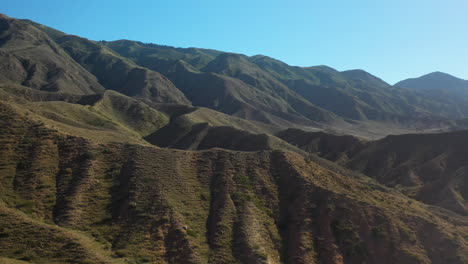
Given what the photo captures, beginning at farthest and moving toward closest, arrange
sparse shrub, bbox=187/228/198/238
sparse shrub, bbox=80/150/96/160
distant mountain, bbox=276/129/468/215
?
1. distant mountain, bbox=276/129/468/215
2. sparse shrub, bbox=80/150/96/160
3. sparse shrub, bbox=187/228/198/238

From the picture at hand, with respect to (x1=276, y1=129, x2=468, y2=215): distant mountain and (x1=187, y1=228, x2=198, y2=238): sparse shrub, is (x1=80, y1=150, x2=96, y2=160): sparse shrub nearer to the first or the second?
(x1=187, y1=228, x2=198, y2=238): sparse shrub

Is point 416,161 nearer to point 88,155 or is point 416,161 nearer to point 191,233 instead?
point 191,233

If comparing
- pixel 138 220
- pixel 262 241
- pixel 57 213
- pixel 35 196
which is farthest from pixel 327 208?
pixel 35 196

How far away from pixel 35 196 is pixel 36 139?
1256 centimetres

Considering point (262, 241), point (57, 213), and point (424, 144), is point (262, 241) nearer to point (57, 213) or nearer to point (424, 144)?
point (57, 213)

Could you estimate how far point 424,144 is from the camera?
11988 cm

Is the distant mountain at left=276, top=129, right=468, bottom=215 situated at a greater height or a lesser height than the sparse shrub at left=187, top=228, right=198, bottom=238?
greater

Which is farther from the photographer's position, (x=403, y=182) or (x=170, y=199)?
(x=403, y=182)

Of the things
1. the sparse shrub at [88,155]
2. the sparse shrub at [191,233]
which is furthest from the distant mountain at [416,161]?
the sparse shrub at [88,155]

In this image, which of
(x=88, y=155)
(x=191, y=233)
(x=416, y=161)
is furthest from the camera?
(x=416, y=161)

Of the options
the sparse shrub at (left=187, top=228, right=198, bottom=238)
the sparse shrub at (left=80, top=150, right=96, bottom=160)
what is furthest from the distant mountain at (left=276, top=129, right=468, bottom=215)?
the sparse shrub at (left=80, top=150, right=96, bottom=160)

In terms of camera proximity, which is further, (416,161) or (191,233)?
(416,161)

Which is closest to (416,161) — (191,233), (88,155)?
(191,233)

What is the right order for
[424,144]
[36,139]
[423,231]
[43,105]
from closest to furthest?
[423,231], [36,139], [43,105], [424,144]
